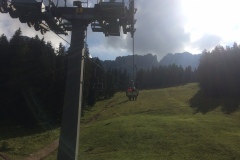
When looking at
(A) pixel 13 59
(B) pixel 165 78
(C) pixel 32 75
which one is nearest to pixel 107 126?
(C) pixel 32 75

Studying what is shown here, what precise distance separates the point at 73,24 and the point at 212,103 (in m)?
71.4

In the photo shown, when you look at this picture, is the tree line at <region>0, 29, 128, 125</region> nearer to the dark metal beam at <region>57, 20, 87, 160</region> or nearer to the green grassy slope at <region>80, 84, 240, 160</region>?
the green grassy slope at <region>80, 84, 240, 160</region>

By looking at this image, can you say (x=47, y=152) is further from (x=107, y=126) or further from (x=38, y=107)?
(x=38, y=107)

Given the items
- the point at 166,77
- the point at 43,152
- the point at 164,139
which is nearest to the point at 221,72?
the point at 164,139

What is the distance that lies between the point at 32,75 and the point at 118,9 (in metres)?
53.4

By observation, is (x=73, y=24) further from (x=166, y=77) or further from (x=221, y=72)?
(x=166, y=77)

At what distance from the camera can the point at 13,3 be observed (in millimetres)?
20484

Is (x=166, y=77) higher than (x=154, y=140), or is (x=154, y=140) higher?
(x=166, y=77)

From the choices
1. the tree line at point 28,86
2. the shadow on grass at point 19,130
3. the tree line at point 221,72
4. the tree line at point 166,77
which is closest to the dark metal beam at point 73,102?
the shadow on grass at point 19,130

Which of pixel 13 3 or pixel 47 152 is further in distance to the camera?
pixel 47 152

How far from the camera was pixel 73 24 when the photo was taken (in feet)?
68.9

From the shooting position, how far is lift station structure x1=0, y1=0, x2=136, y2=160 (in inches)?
757

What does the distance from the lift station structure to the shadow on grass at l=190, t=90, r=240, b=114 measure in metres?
56.2

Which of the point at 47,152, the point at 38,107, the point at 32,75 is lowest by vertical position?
the point at 47,152
